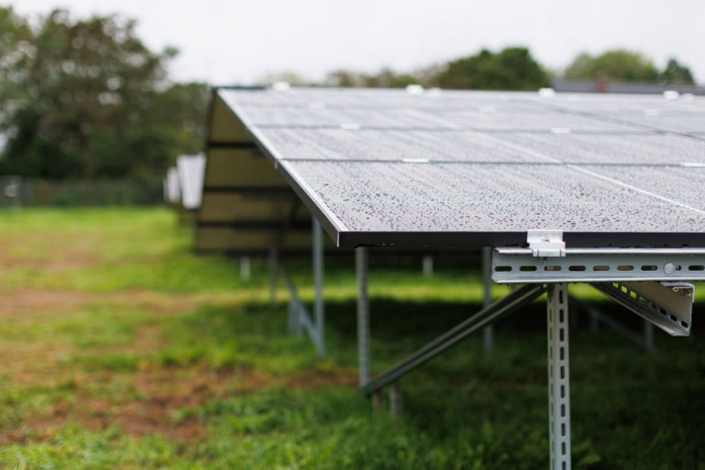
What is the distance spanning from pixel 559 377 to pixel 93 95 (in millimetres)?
41409

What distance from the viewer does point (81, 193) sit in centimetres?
3294

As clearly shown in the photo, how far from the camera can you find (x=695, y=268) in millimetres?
1825

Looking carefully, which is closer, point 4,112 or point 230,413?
point 230,413

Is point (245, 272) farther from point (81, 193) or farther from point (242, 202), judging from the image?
point (81, 193)

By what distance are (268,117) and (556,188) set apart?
2.20 metres

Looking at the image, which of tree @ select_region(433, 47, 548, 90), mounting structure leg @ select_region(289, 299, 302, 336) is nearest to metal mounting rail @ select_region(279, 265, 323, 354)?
mounting structure leg @ select_region(289, 299, 302, 336)

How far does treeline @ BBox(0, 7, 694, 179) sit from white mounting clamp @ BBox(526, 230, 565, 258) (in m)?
34.3

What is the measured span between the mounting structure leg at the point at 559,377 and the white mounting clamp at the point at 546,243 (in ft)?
1.43

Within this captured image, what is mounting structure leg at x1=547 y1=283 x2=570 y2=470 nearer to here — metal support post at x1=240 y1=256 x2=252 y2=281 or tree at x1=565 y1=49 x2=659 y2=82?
metal support post at x1=240 y1=256 x2=252 y2=281

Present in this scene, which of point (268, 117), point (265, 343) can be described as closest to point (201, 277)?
point (265, 343)

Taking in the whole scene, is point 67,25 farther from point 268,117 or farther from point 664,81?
point 268,117

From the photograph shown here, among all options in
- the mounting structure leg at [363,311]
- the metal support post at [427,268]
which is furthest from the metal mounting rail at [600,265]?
the metal support post at [427,268]

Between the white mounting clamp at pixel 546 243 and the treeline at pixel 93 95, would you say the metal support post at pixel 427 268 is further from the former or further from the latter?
the treeline at pixel 93 95

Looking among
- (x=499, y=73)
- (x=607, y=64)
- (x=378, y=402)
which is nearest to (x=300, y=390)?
(x=378, y=402)
